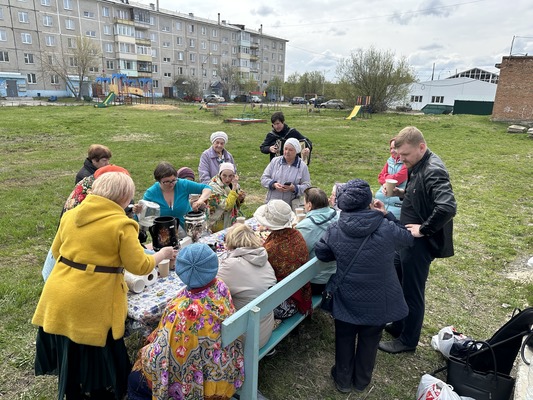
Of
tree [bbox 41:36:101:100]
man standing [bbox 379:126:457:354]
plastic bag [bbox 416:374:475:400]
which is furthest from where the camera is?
tree [bbox 41:36:101:100]

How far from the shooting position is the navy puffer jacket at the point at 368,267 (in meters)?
2.60

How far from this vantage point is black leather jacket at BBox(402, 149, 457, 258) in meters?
2.66

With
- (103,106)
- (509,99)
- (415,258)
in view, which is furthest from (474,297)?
(103,106)

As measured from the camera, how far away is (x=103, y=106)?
101 ft

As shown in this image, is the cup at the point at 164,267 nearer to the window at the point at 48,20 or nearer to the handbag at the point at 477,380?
the handbag at the point at 477,380

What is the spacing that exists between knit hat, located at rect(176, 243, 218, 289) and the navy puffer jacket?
1047mm

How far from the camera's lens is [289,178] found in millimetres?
4984

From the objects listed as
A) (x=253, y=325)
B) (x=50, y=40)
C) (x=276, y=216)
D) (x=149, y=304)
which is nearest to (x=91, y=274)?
(x=149, y=304)

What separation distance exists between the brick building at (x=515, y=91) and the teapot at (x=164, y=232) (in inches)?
1091

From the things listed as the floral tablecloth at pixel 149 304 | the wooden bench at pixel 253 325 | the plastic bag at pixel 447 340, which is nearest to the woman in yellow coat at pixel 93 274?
the floral tablecloth at pixel 149 304

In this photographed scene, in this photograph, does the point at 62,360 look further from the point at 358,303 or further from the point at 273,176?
the point at 273,176

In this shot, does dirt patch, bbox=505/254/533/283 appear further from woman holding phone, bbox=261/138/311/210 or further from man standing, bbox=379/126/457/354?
woman holding phone, bbox=261/138/311/210

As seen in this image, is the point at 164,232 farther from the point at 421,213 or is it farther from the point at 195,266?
the point at 421,213

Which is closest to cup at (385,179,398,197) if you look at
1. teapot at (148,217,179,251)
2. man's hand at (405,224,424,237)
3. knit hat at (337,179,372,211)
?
man's hand at (405,224,424,237)
